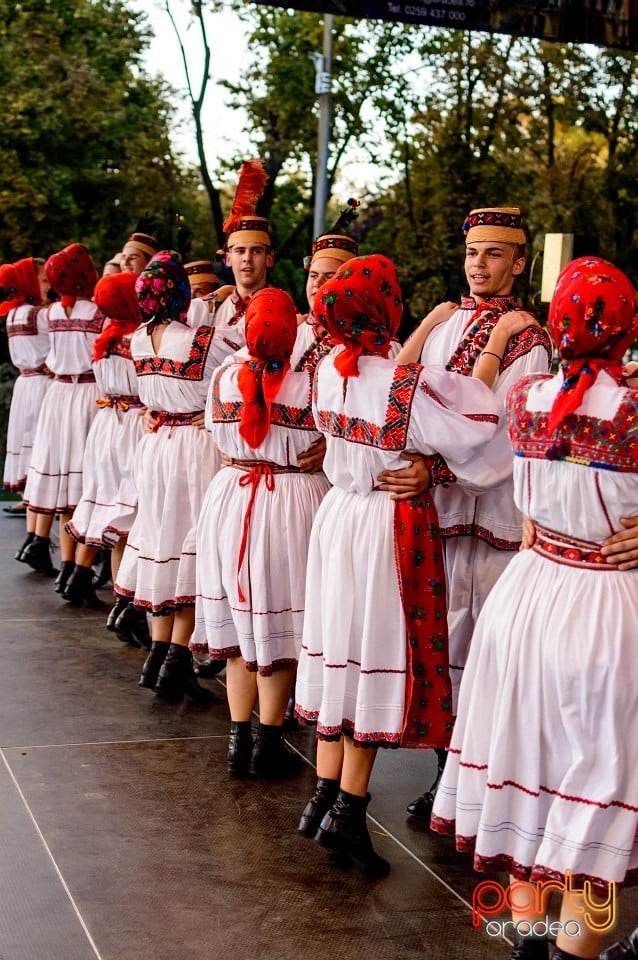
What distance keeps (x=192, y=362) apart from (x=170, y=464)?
1.58 feet

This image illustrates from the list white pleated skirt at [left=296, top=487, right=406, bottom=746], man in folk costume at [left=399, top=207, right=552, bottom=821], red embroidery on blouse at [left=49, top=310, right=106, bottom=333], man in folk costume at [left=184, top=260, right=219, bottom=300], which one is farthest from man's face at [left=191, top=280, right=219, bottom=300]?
white pleated skirt at [left=296, top=487, right=406, bottom=746]

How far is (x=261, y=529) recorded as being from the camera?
4.30m

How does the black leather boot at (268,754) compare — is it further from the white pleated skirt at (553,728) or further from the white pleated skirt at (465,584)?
the white pleated skirt at (553,728)

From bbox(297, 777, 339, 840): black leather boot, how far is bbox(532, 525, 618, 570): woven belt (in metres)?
1.23

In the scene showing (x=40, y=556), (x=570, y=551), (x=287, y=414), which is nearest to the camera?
(x=570, y=551)

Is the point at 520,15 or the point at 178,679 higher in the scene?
the point at 520,15

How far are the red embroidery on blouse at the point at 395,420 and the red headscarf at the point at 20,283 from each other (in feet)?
15.6

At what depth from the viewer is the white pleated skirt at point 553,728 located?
273 centimetres

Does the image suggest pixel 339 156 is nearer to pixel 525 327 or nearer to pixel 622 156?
pixel 622 156

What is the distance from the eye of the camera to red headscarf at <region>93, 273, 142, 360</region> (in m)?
5.99

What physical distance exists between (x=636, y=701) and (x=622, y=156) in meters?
14.2

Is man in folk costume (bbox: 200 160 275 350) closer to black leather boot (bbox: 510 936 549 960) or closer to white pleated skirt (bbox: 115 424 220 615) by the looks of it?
white pleated skirt (bbox: 115 424 220 615)

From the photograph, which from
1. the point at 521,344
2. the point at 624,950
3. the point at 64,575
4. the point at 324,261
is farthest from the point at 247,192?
the point at 624,950

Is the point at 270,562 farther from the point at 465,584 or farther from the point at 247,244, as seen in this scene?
the point at 247,244
